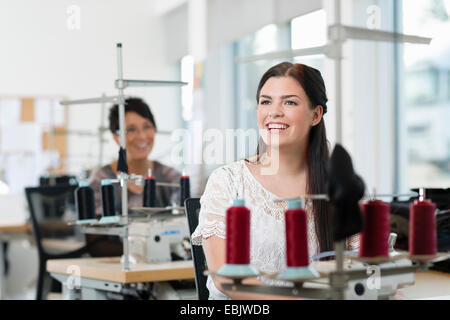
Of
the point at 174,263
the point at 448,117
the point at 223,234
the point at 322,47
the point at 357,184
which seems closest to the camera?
the point at 357,184

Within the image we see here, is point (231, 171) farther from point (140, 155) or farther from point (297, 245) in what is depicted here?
point (140, 155)

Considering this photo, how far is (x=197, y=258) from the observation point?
1.89m

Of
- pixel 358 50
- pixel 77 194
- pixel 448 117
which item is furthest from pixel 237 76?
pixel 77 194

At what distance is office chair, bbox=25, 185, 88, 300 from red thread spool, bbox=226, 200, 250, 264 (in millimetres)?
2389

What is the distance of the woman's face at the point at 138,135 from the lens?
2.79 meters

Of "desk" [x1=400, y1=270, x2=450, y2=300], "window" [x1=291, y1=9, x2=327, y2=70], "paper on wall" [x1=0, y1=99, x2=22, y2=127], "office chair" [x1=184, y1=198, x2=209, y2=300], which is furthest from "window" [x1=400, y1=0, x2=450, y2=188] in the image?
"paper on wall" [x1=0, y1=99, x2=22, y2=127]

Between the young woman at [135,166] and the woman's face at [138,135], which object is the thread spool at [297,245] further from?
the woman's face at [138,135]

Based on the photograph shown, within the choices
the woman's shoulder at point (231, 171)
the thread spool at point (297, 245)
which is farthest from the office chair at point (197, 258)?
the thread spool at point (297, 245)

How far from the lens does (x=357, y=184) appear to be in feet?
3.98

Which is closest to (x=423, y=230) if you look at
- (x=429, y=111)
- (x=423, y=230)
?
(x=423, y=230)

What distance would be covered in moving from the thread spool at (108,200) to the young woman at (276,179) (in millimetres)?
670

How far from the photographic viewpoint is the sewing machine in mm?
2479
